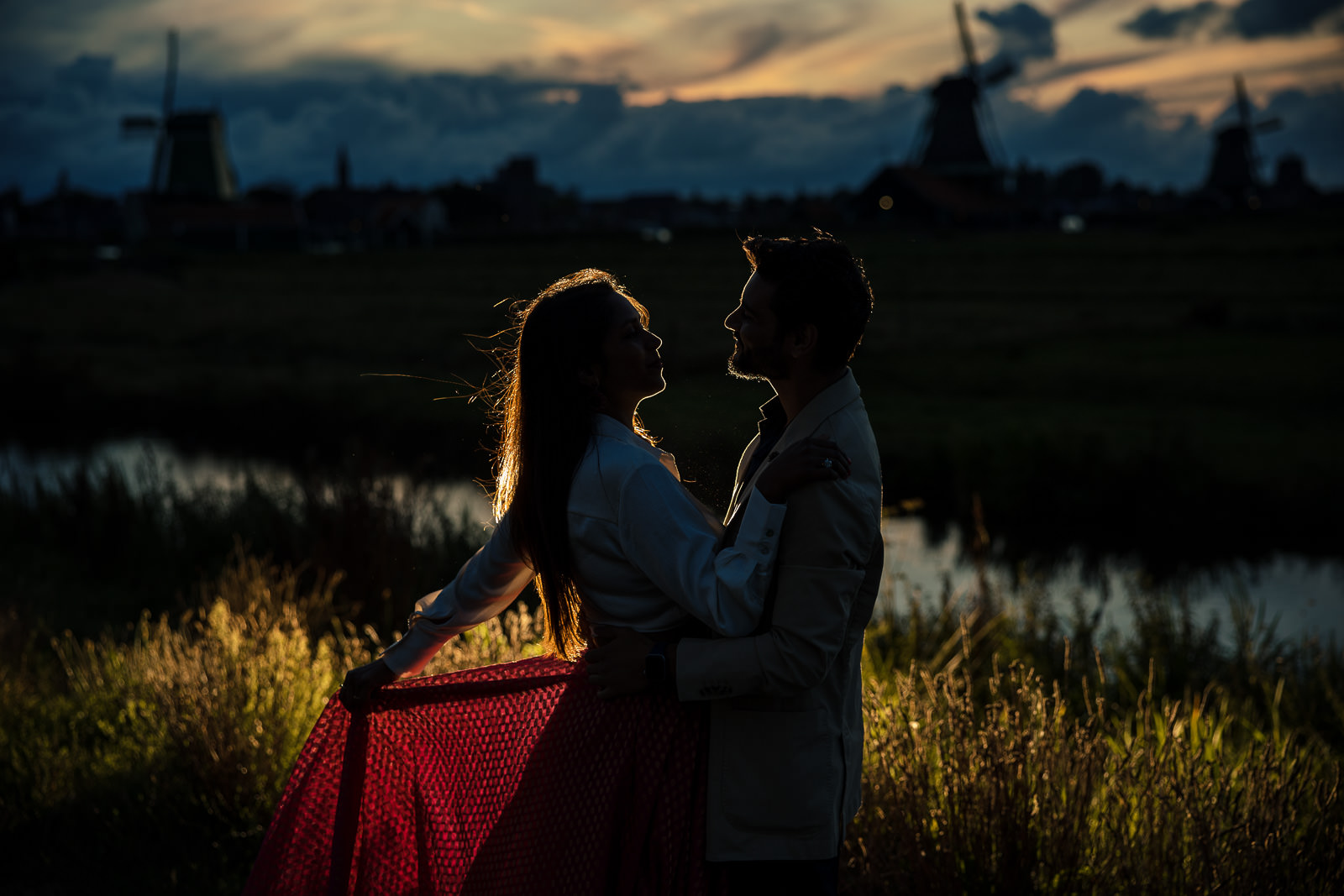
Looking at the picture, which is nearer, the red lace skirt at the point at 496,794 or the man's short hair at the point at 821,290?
the man's short hair at the point at 821,290

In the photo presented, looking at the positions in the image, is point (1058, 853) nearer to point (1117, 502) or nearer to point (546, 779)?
point (546, 779)

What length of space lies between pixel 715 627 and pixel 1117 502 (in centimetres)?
1315

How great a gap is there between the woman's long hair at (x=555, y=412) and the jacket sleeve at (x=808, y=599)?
456 mm

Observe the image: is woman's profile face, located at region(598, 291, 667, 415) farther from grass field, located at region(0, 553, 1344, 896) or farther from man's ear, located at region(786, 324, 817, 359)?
grass field, located at region(0, 553, 1344, 896)

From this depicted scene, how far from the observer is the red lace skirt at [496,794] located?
92.4 inches

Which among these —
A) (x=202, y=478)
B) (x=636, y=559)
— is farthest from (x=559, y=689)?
(x=202, y=478)

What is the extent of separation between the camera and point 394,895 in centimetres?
275

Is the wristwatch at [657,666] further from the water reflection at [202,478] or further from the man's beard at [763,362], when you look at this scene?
the water reflection at [202,478]

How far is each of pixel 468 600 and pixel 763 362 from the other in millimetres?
920

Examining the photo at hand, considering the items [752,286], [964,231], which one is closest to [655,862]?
[752,286]

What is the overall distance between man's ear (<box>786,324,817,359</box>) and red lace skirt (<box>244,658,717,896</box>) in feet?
2.71

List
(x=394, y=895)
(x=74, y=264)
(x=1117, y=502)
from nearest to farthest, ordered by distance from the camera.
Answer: (x=394, y=895)
(x=1117, y=502)
(x=74, y=264)

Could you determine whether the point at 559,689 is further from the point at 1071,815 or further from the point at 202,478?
the point at 202,478

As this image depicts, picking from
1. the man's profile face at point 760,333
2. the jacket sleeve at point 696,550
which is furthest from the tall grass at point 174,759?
the man's profile face at point 760,333
